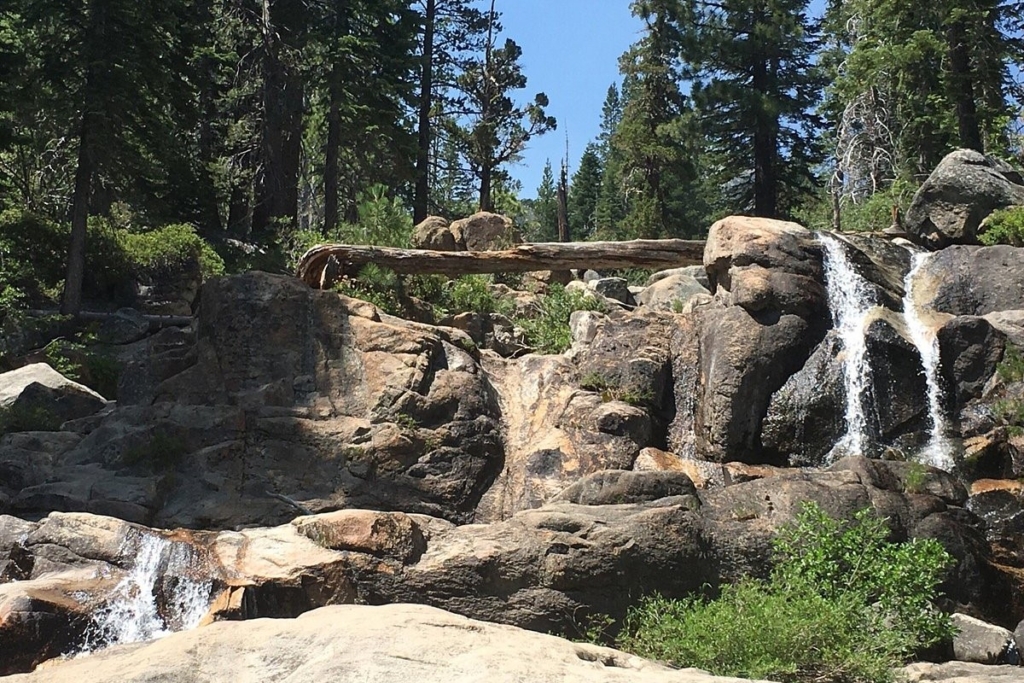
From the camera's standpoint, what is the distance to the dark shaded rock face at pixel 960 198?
18.9 m

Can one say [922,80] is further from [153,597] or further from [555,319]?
[153,597]

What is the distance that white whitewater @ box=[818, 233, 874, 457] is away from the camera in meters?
14.0

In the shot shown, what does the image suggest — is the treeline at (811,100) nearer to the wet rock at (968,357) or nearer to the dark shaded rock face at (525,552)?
the wet rock at (968,357)

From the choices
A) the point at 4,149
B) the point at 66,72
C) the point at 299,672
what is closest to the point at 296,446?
the point at 299,672

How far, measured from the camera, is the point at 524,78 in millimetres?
36344

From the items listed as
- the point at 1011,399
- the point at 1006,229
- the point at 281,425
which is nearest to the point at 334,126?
the point at 281,425

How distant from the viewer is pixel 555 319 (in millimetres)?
17406

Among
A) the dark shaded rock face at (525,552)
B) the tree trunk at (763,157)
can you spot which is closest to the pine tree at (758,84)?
the tree trunk at (763,157)

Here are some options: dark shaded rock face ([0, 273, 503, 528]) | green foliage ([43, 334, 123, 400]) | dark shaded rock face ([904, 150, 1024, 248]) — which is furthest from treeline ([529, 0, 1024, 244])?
→ green foliage ([43, 334, 123, 400])

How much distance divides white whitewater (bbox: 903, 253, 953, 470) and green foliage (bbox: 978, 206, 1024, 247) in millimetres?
3455

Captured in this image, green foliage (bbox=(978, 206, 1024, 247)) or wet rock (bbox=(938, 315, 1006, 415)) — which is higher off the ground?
green foliage (bbox=(978, 206, 1024, 247))

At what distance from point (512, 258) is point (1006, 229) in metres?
8.53

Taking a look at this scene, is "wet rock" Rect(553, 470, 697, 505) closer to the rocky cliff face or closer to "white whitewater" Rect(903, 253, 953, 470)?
the rocky cliff face

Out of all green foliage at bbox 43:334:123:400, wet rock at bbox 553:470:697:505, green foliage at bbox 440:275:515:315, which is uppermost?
green foliage at bbox 440:275:515:315
